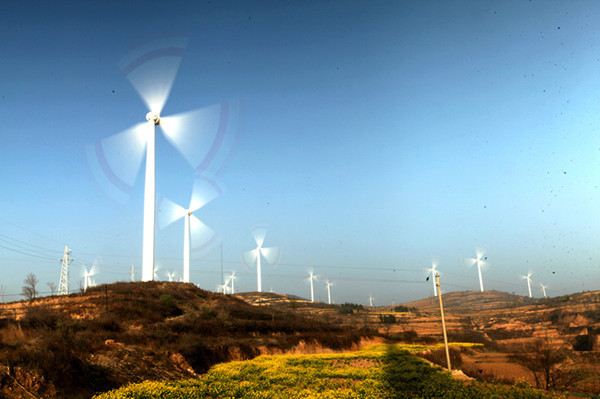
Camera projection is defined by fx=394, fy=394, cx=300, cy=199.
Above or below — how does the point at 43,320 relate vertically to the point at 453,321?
above

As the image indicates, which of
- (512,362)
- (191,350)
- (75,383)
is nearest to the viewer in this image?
(75,383)

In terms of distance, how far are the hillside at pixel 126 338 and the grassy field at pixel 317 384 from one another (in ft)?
10.7

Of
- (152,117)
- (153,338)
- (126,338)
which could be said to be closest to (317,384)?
(126,338)

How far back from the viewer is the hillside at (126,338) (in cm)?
2204

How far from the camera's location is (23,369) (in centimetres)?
2062

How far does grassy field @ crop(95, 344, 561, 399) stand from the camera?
21.6 metres

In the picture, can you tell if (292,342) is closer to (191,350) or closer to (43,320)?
(191,350)

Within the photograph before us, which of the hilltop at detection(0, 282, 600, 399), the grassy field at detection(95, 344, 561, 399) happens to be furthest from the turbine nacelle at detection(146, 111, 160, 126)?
the grassy field at detection(95, 344, 561, 399)

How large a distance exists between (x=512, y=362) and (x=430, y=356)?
8.80m

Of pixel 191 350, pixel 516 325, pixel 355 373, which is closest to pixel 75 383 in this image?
pixel 191 350

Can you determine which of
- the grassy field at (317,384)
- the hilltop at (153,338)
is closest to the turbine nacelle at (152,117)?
the hilltop at (153,338)

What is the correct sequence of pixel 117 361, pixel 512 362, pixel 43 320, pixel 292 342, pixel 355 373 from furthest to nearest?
pixel 292 342 < pixel 512 362 < pixel 43 320 < pixel 355 373 < pixel 117 361

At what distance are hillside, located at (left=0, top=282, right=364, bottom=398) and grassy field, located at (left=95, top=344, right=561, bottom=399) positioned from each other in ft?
10.7

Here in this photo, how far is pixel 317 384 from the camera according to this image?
88.8 feet
